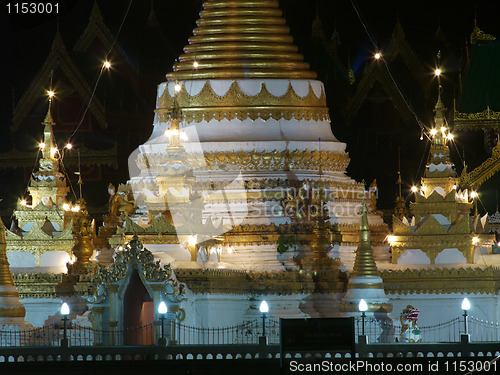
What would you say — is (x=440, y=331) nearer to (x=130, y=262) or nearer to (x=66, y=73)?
(x=130, y=262)

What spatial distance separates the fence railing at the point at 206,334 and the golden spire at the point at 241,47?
4.73 m

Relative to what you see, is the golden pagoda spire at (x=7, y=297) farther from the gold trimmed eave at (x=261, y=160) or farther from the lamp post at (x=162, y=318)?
the gold trimmed eave at (x=261, y=160)

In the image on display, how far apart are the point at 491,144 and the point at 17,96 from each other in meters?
9.32

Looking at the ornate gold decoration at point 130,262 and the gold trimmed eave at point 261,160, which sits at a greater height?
the gold trimmed eave at point 261,160

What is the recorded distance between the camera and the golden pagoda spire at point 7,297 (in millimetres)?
28828

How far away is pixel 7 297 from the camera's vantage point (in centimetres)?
Result: 2900

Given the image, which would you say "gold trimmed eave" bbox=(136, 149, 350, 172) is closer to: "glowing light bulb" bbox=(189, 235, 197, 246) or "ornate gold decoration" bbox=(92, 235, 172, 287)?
"glowing light bulb" bbox=(189, 235, 197, 246)

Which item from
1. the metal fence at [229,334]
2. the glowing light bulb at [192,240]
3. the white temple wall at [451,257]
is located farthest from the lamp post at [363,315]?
the white temple wall at [451,257]

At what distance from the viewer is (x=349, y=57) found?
40.5m

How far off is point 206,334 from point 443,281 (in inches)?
161

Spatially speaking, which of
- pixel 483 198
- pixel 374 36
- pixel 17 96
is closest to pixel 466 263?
pixel 483 198

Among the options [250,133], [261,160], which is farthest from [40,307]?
[250,133]

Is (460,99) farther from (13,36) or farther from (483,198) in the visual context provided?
(13,36)

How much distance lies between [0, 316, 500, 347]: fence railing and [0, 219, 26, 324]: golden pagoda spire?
383 mm
